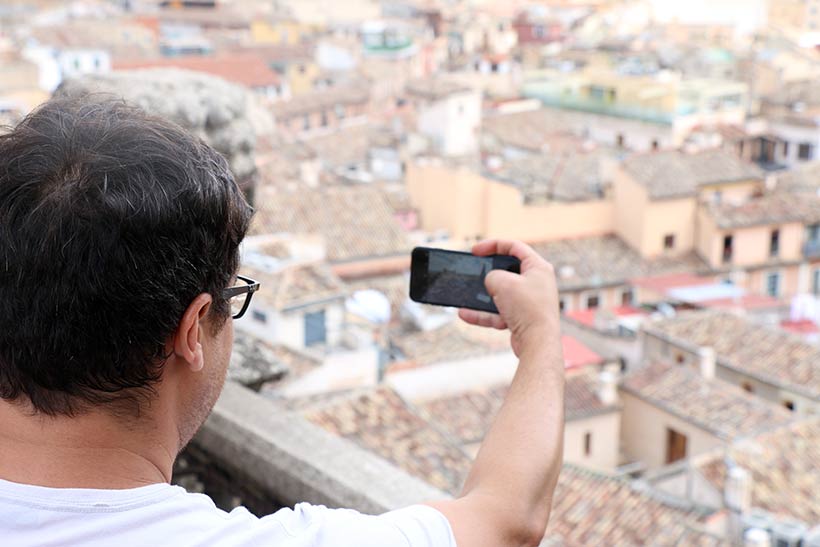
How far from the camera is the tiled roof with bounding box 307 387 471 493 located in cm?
1029

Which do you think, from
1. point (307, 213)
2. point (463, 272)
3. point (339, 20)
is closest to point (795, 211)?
point (307, 213)

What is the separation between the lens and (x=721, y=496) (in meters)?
12.1

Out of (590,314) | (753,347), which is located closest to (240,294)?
(753,347)

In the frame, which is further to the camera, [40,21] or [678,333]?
[40,21]

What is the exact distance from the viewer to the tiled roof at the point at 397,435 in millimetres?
10289

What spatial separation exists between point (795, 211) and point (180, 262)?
84.4 feet

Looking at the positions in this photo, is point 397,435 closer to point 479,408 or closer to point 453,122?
point 479,408

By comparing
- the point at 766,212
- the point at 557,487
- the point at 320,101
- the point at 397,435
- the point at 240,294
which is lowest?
the point at 766,212

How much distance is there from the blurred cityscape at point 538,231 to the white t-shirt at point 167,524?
5.55ft

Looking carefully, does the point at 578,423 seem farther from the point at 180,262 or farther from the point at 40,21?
the point at 40,21

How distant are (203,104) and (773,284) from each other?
75.1 feet

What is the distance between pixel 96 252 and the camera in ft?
3.80

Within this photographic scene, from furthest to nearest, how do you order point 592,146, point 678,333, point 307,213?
point 592,146, point 307,213, point 678,333

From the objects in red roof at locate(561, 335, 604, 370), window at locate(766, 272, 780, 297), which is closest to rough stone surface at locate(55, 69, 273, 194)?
red roof at locate(561, 335, 604, 370)
